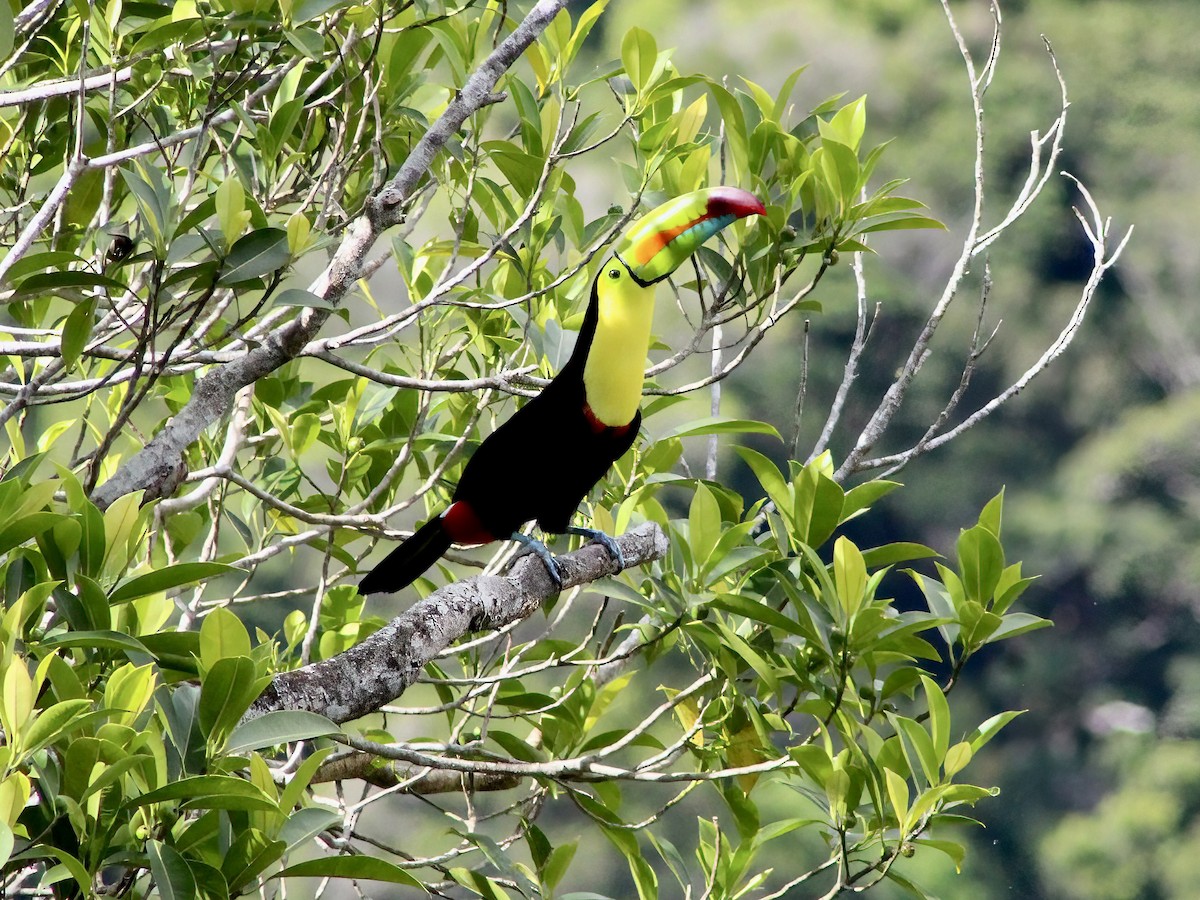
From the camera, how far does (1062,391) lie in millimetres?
15828

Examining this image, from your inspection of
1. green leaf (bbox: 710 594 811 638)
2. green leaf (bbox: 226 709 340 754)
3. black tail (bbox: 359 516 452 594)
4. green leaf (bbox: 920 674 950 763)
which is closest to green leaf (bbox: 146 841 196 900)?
green leaf (bbox: 226 709 340 754)

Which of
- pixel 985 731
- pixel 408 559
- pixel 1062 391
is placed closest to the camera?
pixel 985 731

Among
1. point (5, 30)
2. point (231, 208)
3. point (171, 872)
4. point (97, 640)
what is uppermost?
point (5, 30)

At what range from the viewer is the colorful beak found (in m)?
1.68

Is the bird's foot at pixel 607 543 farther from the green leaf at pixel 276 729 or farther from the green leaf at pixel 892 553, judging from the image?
the green leaf at pixel 276 729

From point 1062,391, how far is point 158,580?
16.1 metres

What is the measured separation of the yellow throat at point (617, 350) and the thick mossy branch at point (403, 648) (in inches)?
10.8

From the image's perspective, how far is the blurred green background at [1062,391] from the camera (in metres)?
13.2

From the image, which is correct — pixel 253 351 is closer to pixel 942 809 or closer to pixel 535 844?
pixel 535 844

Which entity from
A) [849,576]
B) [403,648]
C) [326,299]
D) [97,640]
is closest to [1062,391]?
[849,576]

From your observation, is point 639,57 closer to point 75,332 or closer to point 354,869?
point 75,332

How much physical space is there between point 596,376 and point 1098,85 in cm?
1716

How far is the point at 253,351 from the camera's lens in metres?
1.59

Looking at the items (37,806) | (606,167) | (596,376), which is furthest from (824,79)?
(37,806)
